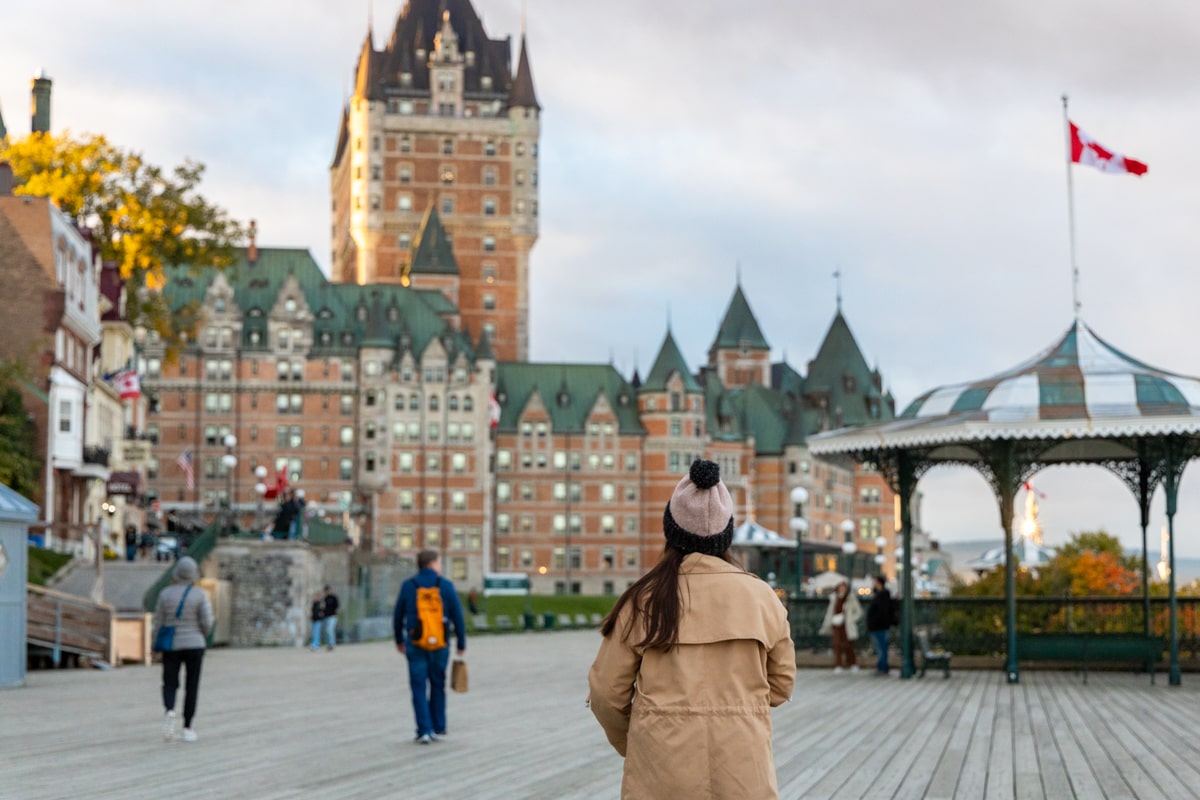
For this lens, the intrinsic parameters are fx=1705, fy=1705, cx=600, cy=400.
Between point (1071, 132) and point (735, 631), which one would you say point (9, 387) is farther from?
point (735, 631)

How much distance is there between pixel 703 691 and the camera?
5.96 meters

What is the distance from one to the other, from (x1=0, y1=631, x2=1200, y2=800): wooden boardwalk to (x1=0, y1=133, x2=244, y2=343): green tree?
22832 millimetres

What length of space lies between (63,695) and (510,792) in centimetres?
1219

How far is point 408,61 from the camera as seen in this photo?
447ft

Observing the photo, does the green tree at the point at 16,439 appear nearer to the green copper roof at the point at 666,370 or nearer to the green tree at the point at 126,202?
the green tree at the point at 126,202

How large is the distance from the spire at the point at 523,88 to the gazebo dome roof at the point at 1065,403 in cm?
11159

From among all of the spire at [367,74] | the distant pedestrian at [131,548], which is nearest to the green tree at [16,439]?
the distant pedestrian at [131,548]

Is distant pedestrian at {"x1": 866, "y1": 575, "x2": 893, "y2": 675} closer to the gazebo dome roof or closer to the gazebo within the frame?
the gazebo

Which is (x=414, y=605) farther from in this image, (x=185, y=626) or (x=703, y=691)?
(x=703, y=691)

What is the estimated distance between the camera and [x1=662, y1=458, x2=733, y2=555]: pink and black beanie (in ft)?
20.2

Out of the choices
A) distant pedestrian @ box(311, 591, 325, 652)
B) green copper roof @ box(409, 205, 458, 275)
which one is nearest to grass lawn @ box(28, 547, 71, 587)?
distant pedestrian @ box(311, 591, 325, 652)

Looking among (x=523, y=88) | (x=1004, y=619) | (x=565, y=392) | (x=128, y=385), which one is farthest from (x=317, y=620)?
(x=523, y=88)

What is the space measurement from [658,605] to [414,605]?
29.7 ft

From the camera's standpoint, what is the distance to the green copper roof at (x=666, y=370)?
12850 centimetres
